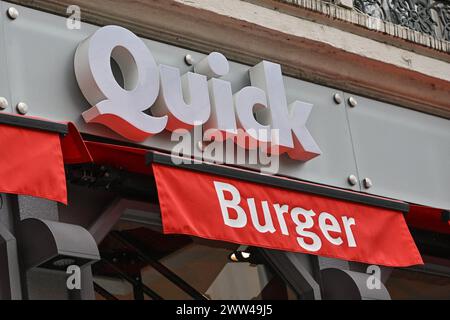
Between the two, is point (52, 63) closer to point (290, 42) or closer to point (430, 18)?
point (290, 42)

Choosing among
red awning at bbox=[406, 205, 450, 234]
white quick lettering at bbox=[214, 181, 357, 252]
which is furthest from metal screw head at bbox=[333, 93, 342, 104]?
white quick lettering at bbox=[214, 181, 357, 252]

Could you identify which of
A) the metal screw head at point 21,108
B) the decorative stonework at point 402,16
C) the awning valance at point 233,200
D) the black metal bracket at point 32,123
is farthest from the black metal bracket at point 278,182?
the decorative stonework at point 402,16

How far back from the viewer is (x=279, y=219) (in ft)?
29.0

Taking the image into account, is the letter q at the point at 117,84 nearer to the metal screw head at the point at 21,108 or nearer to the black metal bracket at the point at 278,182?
the black metal bracket at the point at 278,182

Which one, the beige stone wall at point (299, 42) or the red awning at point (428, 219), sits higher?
the beige stone wall at point (299, 42)

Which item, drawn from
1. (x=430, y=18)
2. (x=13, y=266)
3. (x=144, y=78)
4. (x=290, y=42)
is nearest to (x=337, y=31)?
(x=290, y=42)

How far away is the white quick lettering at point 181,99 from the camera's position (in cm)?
841

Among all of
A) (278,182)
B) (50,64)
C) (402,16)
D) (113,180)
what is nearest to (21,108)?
(50,64)

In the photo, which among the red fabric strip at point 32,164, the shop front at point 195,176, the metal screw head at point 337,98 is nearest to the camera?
the red fabric strip at point 32,164

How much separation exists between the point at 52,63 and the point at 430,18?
4556mm

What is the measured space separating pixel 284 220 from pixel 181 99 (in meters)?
1.25

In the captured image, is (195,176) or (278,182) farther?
(278,182)

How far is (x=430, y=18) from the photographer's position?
11406 mm

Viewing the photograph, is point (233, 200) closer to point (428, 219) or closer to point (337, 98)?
point (337, 98)
